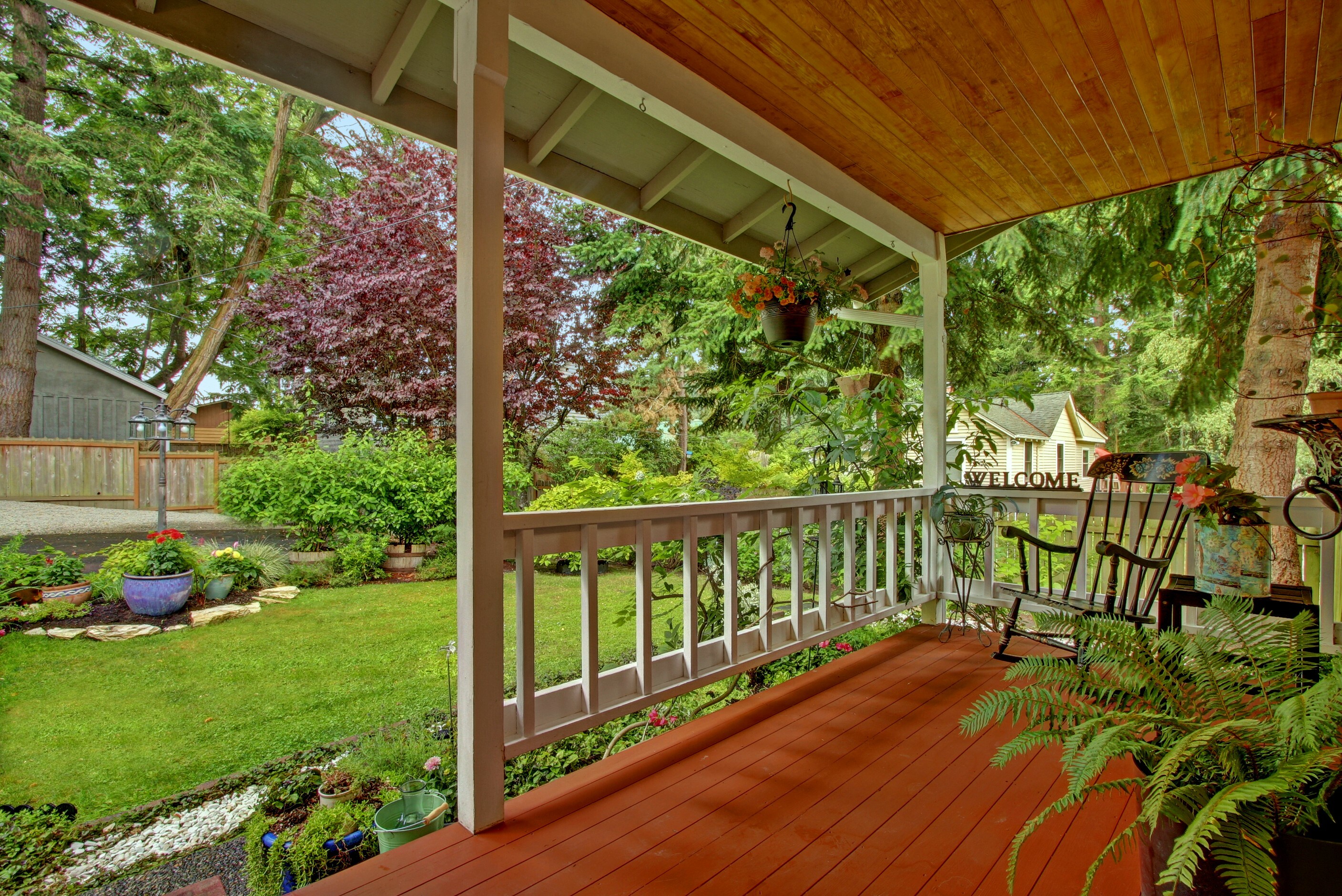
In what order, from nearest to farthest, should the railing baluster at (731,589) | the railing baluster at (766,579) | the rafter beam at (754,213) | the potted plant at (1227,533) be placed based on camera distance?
the potted plant at (1227,533) < the railing baluster at (731,589) < the railing baluster at (766,579) < the rafter beam at (754,213)

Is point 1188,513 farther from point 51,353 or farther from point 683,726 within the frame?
point 51,353

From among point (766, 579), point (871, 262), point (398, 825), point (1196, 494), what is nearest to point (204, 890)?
point (398, 825)

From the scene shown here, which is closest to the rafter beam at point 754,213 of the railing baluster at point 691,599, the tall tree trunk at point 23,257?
the railing baluster at point 691,599

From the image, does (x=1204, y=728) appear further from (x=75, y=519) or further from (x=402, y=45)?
(x=75, y=519)

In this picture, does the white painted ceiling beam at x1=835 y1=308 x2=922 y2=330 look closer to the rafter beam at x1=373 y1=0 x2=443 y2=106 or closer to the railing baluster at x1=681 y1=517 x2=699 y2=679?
the railing baluster at x1=681 y1=517 x2=699 y2=679

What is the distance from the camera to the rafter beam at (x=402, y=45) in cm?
162

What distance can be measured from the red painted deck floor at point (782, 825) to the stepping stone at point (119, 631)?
2.22 meters

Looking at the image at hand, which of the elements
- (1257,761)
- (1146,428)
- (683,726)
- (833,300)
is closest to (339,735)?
(683,726)

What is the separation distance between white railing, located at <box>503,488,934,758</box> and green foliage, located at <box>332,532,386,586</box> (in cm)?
244

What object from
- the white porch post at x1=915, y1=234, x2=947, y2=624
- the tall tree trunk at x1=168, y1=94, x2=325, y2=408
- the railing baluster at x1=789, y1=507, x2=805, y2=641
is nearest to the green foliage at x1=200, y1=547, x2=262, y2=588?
the tall tree trunk at x1=168, y1=94, x2=325, y2=408

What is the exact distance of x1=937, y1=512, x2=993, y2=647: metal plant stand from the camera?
321 cm

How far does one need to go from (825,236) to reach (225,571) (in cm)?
368

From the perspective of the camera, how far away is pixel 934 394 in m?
3.47

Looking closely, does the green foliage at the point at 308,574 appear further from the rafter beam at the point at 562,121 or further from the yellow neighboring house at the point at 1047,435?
the yellow neighboring house at the point at 1047,435
